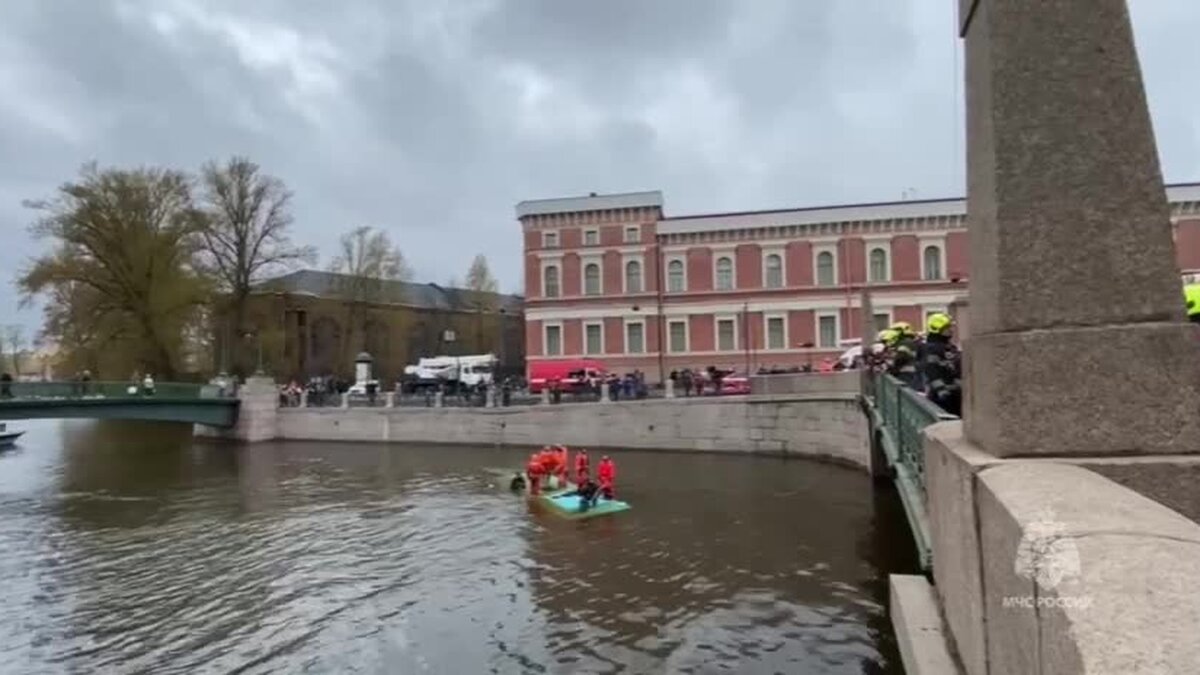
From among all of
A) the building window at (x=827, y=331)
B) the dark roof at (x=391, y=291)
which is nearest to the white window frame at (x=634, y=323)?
the building window at (x=827, y=331)

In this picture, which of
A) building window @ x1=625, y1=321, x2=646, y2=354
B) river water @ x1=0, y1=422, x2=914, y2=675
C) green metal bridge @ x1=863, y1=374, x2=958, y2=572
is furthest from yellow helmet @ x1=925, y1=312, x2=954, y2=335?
building window @ x1=625, y1=321, x2=646, y2=354

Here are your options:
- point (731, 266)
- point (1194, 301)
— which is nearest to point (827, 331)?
point (731, 266)

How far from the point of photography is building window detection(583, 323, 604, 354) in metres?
56.4

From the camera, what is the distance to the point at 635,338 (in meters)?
56.2

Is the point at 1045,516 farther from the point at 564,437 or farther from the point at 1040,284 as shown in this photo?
the point at 564,437

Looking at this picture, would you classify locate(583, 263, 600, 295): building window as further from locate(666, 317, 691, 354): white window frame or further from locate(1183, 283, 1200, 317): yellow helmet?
locate(1183, 283, 1200, 317): yellow helmet

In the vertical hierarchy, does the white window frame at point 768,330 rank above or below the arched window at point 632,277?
below

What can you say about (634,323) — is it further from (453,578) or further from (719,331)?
(453,578)

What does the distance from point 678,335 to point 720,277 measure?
4.52 metres

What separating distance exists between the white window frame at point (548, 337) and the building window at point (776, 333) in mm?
13082

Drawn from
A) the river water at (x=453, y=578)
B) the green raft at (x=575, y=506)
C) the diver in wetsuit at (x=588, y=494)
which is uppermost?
the diver in wetsuit at (x=588, y=494)

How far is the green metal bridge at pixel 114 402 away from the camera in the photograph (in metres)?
37.1

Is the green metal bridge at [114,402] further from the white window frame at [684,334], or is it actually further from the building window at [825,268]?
the building window at [825,268]

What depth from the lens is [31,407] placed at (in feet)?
122
